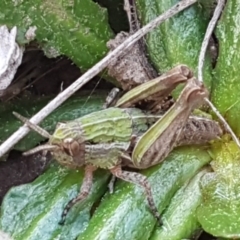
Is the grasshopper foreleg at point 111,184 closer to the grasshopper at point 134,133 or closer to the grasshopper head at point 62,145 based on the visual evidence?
the grasshopper at point 134,133

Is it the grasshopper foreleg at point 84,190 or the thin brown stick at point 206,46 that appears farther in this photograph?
the thin brown stick at point 206,46

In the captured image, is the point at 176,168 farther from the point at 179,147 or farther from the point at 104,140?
the point at 104,140

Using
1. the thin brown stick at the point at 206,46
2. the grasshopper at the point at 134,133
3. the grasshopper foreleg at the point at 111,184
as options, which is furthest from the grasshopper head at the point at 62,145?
the thin brown stick at the point at 206,46

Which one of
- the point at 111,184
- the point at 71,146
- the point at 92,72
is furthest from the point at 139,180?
the point at 92,72

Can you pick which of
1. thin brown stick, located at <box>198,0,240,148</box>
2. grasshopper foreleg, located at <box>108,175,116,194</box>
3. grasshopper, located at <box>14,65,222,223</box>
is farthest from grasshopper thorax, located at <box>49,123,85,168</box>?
thin brown stick, located at <box>198,0,240,148</box>

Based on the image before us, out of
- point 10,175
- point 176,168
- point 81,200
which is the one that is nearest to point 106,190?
point 81,200
